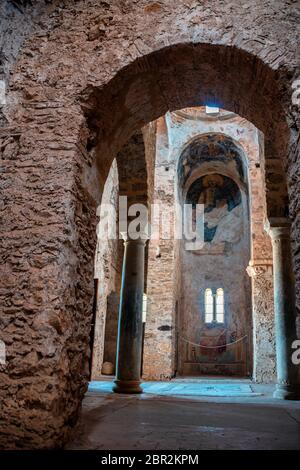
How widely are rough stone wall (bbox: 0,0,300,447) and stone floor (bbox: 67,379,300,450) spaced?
14.5 inches

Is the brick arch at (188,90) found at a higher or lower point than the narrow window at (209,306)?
higher

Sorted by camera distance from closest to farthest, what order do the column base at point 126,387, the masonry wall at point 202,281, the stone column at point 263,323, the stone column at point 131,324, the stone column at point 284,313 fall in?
the stone column at point 284,313 → the column base at point 126,387 → the stone column at point 131,324 → the stone column at point 263,323 → the masonry wall at point 202,281

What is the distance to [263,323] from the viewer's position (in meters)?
9.84

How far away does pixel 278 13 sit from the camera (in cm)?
328

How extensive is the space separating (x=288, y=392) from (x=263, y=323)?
13.3ft

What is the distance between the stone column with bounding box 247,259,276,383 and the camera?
31.6ft

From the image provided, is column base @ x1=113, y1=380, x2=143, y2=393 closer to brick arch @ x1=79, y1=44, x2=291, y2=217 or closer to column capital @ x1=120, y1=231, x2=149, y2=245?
column capital @ x1=120, y1=231, x2=149, y2=245

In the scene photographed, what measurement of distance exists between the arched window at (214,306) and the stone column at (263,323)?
196 inches

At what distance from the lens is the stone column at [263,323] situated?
31.6 ft

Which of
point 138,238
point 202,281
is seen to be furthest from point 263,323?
point 202,281
